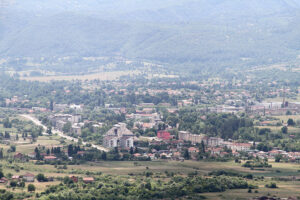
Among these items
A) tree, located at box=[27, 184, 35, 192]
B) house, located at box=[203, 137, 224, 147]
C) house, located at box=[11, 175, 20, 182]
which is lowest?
tree, located at box=[27, 184, 35, 192]

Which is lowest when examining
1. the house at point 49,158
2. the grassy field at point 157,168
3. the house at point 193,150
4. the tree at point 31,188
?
the tree at point 31,188

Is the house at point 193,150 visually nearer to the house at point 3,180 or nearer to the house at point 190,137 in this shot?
the house at point 190,137

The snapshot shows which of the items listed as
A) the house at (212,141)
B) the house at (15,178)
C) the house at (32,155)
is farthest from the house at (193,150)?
the house at (15,178)

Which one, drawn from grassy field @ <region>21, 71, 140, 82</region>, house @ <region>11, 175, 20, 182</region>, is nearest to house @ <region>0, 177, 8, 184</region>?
house @ <region>11, 175, 20, 182</region>

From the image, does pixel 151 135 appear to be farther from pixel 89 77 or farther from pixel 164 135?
pixel 89 77

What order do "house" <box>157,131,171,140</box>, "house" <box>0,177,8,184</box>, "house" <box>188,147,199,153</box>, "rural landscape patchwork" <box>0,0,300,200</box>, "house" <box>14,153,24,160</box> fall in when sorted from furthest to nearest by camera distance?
"house" <box>157,131,171,140</box> → "house" <box>188,147,199,153</box> → "house" <box>14,153,24,160</box> → "house" <box>0,177,8,184</box> → "rural landscape patchwork" <box>0,0,300,200</box>

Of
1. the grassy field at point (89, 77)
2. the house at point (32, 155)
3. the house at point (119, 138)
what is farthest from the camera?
the grassy field at point (89, 77)

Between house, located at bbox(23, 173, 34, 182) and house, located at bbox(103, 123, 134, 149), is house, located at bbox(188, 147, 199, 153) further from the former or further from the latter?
house, located at bbox(23, 173, 34, 182)

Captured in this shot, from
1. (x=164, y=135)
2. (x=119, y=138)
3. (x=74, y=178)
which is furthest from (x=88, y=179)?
(x=164, y=135)

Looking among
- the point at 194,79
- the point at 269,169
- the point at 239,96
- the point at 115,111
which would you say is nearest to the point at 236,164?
the point at 269,169
